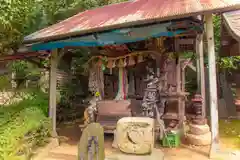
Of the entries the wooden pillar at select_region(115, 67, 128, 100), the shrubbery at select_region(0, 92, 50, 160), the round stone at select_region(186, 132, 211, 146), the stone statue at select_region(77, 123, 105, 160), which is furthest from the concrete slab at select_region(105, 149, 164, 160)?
the wooden pillar at select_region(115, 67, 128, 100)

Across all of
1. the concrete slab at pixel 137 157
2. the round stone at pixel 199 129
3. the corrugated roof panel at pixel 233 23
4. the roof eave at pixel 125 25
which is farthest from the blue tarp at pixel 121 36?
the round stone at pixel 199 129

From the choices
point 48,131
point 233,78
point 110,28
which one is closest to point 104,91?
point 48,131

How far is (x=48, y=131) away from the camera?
243 inches

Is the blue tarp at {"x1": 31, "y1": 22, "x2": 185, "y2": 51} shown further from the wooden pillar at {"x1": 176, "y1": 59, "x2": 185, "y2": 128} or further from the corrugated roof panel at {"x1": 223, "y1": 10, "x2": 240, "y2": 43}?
the wooden pillar at {"x1": 176, "y1": 59, "x2": 185, "y2": 128}

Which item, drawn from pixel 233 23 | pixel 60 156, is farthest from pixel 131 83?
pixel 233 23

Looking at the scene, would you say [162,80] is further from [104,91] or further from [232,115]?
[232,115]

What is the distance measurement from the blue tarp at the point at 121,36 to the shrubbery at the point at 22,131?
2.09 meters

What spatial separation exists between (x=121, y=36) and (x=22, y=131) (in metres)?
3.41

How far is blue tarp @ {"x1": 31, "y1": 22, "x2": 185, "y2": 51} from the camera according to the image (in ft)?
15.8

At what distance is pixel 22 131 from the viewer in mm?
4812

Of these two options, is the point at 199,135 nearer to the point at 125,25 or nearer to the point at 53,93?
the point at 125,25

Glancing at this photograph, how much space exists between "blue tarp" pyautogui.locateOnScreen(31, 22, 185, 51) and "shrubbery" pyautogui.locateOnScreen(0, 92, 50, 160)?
209 cm

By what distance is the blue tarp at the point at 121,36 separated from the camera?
4825 mm

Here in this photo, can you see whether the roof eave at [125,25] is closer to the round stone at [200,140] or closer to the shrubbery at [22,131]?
the shrubbery at [22,131]
